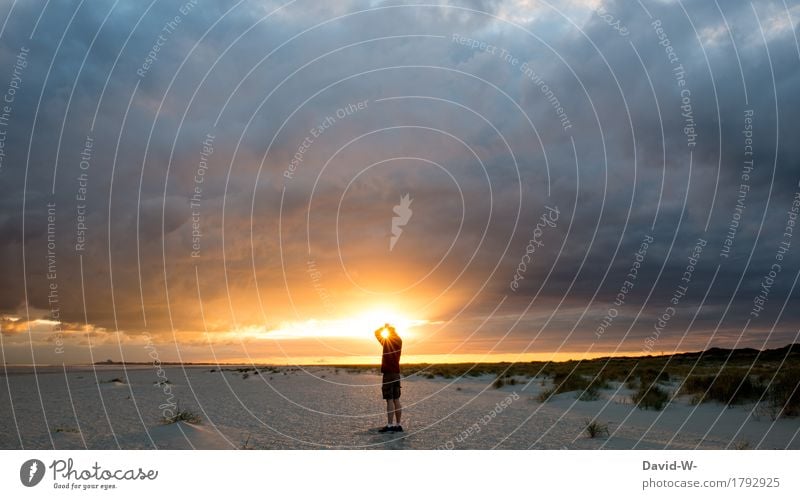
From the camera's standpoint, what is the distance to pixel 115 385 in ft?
103

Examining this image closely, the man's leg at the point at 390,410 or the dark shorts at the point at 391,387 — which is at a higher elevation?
the dark shorts at the point at 391,387

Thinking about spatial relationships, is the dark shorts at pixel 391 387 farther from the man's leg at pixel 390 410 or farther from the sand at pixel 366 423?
the sand at pixel 366 423

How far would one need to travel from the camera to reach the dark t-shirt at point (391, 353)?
50.4 feet

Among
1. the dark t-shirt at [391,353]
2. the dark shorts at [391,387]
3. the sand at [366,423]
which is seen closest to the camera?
the sand at [366,423]

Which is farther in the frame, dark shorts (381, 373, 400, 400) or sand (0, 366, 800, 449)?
dark shorts (381, 373, 400, 400)

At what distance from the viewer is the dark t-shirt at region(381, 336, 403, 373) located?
50.4 feet
